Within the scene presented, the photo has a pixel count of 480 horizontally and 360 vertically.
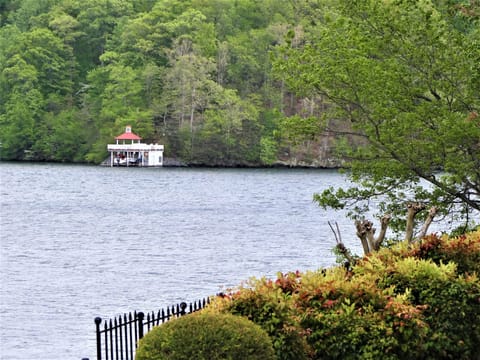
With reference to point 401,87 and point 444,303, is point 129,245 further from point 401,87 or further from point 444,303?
point 444,303

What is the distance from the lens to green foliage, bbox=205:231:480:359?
1021 centimetres

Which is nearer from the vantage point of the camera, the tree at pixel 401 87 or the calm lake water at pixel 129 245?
the tree at pixel 401 87

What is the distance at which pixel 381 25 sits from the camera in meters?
24.9

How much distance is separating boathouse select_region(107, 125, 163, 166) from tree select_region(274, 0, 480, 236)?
10526 centimetres

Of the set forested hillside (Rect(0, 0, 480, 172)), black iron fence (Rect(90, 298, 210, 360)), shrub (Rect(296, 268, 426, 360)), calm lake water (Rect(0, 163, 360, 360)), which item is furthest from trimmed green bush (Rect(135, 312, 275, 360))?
forested hillside (Rect(0, 0, 480, 172))

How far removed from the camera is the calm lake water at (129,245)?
2902 cm

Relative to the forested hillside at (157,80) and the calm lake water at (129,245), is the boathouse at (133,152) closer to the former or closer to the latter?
the forested hillside at (157,80)

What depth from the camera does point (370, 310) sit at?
35.3 ft

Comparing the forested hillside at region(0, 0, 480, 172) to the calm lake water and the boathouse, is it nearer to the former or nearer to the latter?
the boathouse

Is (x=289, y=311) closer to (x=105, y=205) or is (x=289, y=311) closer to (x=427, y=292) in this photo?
(x=427, y=292)

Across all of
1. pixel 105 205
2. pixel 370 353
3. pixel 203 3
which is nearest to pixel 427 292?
pixel 370 353

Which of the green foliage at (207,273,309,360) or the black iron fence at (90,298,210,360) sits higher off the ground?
the green foliage at (207,273,309,360)

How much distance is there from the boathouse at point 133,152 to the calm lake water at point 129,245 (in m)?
26.9

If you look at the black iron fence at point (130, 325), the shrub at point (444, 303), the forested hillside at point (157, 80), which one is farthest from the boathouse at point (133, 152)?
the shrub at point (444, 303)
